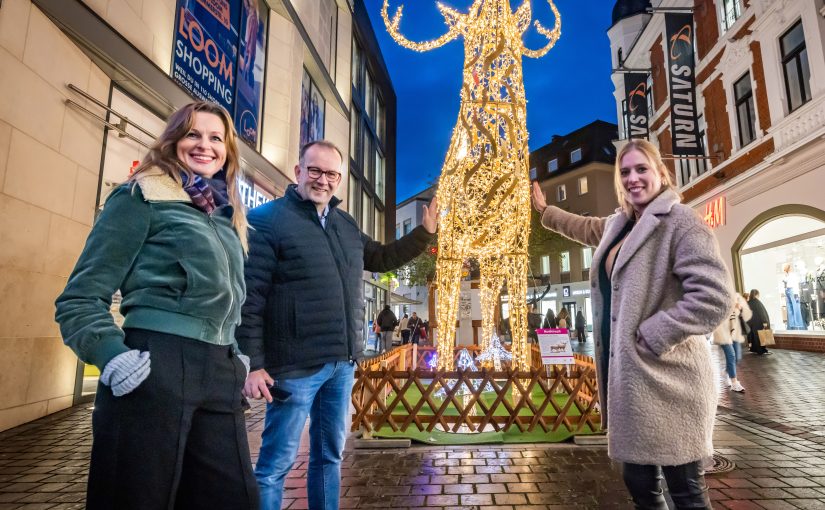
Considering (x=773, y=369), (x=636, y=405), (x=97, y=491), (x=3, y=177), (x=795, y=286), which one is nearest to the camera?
(x=97, y=491)

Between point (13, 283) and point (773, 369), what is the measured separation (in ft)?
44.8

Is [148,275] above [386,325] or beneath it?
above

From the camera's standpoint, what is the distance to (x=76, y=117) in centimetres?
598

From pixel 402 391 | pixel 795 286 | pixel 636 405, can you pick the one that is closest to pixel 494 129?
pixel 402 391

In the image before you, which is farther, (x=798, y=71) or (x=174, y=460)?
(x=798, y=71)

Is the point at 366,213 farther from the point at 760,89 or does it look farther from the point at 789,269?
the point at 789,269

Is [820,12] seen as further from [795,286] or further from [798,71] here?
[795,286]

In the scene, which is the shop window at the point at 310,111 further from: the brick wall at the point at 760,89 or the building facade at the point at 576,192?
the building facade at the point at 576,192

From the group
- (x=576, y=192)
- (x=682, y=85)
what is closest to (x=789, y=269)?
(x=682, y=85)

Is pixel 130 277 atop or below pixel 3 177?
below

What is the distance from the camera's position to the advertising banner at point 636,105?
19.4 meters

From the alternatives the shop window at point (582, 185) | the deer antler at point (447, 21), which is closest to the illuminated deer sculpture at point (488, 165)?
the deer antler at point (447, 21)

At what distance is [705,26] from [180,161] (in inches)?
851

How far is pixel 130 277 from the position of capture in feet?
4.62
